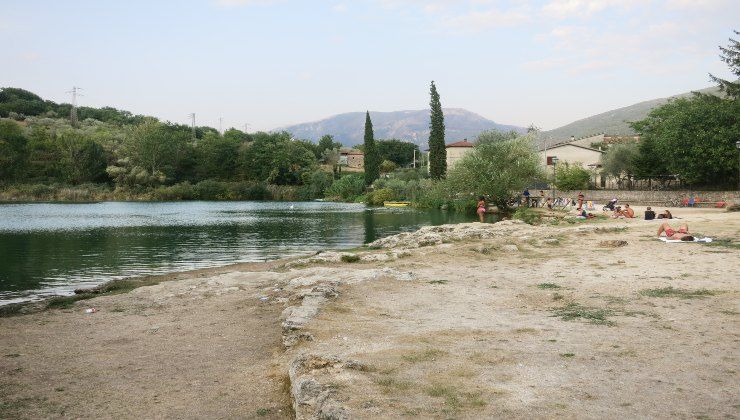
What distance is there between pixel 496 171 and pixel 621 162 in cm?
2031

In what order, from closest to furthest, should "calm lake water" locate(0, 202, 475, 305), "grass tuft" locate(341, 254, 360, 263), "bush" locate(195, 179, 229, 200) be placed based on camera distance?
"grass tuft" locate(341, 254, 360, 263) → "calm lake water" locate(0, 202, 475, 305) → "bush" locate(195, 179, 229, 200)

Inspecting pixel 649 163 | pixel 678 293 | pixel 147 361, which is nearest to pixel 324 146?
pixel 649 163

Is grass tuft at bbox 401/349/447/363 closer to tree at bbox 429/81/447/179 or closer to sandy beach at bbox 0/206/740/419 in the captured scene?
sandy beach at bbox 0/206/740/419

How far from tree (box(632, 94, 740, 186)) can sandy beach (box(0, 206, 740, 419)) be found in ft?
110

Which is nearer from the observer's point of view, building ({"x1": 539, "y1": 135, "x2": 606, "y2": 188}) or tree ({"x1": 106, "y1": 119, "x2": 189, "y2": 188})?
building ({"x1": 539, "y1": 135, "x2": 606, "y2": 188})

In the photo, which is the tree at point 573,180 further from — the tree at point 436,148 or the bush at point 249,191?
the bush at point 249,191

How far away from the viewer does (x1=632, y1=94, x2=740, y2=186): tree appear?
45.0m

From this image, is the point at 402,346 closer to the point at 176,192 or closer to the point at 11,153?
the point at 176,192

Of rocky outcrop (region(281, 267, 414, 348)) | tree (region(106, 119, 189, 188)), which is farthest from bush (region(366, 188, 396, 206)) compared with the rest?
rocky outcrop (region(281, 267, 414, 348))

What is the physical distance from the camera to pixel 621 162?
64.9 m

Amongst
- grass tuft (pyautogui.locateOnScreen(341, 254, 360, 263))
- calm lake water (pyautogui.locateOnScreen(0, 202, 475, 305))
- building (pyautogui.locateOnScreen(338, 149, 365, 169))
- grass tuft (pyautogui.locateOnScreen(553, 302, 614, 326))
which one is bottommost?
calm lake water (pyautogui.locateOnScreen(0, 202, 475, 305))

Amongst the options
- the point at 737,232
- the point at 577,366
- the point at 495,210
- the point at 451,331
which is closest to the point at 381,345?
the point at 451,331

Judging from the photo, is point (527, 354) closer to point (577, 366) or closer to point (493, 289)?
point (577, 366)

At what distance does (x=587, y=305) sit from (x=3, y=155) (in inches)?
4596
